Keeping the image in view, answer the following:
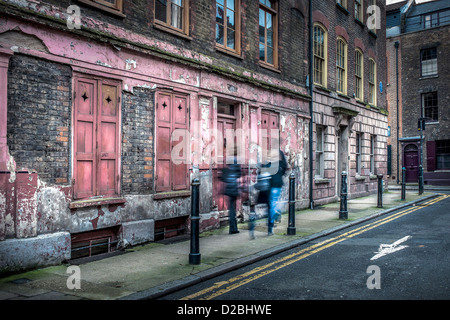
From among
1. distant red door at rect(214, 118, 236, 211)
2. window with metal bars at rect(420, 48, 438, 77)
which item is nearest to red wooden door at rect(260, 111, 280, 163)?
distant red door at rect(214, 118, 236, 211)

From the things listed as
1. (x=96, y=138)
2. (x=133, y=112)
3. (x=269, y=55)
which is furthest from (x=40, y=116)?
(x=269, y=55)

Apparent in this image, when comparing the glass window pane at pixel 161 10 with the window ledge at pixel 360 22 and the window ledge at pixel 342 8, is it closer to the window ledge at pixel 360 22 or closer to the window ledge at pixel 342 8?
the window ledge at pixel 342 8

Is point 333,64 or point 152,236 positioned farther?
point 333,64

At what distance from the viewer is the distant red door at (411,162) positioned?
29078 mm

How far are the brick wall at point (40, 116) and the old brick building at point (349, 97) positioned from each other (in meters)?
9.82

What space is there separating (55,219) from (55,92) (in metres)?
2.04

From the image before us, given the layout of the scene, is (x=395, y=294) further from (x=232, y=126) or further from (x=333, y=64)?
(x=333, y=64)

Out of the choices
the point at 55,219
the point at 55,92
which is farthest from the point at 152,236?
the point at 55,92

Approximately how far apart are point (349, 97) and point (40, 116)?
13.8 m

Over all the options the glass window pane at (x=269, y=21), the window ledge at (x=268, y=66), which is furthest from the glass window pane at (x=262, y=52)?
the glass window pane at (x=269, y=21)

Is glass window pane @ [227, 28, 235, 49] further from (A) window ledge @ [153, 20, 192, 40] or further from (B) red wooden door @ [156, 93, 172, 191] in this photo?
(B) red wooden door @ [156, 93, 172, 191]

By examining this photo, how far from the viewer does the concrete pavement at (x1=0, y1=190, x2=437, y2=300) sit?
480cm

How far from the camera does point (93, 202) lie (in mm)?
6883
